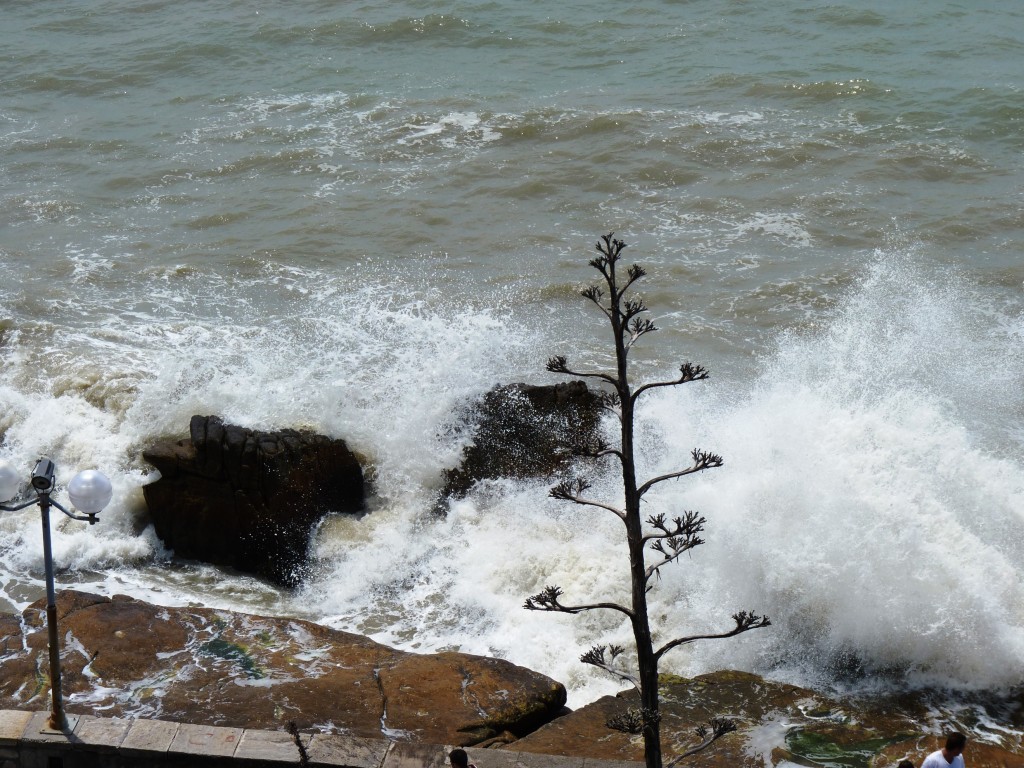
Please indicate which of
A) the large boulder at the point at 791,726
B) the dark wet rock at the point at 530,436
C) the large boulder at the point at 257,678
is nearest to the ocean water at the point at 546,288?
the dark wet rock at the point at 530,436

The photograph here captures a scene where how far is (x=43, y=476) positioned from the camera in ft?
22.5

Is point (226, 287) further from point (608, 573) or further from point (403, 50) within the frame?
Answer: point (403, 50)

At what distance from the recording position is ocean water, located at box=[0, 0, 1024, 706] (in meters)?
10.9

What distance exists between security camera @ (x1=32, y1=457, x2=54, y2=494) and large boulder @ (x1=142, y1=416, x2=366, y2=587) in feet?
16.1

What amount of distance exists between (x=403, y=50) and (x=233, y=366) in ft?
47.4

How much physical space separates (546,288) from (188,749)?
10.2m

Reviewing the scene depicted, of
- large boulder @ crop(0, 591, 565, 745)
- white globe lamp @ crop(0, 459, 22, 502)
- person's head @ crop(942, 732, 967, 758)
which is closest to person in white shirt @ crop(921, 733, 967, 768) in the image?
person's head @ crop(942, 732, 967, 758)

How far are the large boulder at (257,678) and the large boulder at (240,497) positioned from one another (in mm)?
2008

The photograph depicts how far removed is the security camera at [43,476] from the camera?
6.85 m

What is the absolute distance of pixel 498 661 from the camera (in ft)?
30.2

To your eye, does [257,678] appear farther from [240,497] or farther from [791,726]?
[791,726]

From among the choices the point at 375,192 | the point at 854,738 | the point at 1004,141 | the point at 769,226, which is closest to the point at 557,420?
the point at 854,738

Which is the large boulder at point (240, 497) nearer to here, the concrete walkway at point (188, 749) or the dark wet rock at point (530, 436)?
the dark wet rock at point (530, 436)

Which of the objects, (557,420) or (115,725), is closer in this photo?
(115,725)
